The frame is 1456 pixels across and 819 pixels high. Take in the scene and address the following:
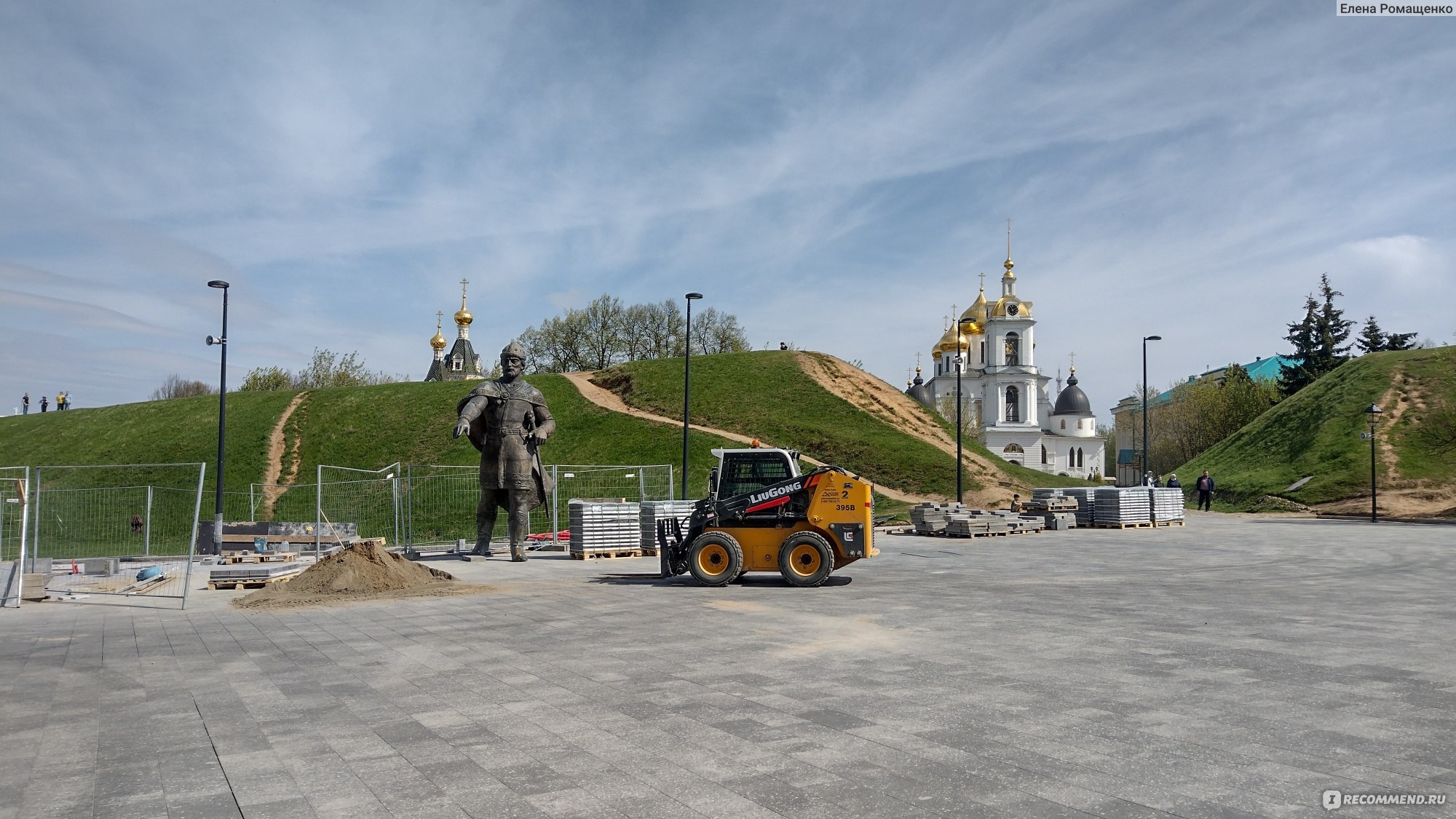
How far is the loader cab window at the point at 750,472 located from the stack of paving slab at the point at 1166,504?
2121cm

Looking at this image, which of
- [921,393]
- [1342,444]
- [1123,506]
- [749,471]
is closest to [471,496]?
[749,471]

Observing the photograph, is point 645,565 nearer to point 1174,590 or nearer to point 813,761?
point 1174,590

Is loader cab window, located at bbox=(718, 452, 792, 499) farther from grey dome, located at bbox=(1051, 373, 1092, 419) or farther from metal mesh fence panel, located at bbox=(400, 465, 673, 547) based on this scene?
grey dome, located at bbox=(1051, 373, 1092, 419)

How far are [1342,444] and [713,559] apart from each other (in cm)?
4093

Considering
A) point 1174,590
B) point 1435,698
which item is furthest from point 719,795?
point 1174,590

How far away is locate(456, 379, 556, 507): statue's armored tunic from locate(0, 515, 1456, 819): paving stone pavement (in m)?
7.37

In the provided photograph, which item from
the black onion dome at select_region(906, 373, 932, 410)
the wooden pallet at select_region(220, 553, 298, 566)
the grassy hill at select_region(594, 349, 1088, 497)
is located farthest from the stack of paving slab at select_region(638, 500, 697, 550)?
the black onion dome at select_region(906, 373, 932, 410)

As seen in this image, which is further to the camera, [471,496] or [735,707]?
[471,496]

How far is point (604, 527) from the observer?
22016 millimetres

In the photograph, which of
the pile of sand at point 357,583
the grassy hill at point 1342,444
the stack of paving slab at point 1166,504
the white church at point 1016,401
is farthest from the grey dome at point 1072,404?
the pile of sand at point 357,583

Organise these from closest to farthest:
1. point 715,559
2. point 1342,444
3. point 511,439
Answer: point 715,559 → point 511,439 → point 1342,444

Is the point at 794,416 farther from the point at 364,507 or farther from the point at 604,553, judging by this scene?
the point at 604,553

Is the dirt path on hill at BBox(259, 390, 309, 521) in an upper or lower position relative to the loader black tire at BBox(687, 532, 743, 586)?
upper

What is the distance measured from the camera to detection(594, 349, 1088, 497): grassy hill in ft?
134
